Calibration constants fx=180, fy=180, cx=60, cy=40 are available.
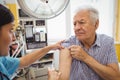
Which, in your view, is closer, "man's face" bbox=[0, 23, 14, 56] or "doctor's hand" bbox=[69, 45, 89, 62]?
"man's face" bbox=[0, 23, 14, 56]

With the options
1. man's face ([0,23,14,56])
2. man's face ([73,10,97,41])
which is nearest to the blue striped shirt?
man's face ([73,10,97,41])

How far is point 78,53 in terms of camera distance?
149 cm

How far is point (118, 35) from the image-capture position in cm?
361

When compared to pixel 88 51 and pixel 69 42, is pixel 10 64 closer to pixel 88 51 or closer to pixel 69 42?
pixel 69 42

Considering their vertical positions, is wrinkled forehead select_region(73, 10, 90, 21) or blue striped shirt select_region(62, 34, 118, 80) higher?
wrinkled forehead select_region(73, 10, 90, 21)

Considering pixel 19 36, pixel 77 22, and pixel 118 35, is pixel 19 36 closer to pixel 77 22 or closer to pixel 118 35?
pixel 77 22

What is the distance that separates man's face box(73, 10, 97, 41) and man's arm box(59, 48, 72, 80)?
0.18 m

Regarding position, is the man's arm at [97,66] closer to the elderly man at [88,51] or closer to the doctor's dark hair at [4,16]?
the elderly man at [88,51]

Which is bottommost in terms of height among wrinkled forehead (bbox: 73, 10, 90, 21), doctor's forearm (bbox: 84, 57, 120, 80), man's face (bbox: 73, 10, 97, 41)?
doctor's forearm (bbox: 84, 57, 120, 80)

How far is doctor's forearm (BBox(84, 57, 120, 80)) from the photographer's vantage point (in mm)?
1438

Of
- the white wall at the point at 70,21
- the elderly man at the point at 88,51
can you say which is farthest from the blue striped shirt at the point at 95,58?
the white wall at the point at 70,21

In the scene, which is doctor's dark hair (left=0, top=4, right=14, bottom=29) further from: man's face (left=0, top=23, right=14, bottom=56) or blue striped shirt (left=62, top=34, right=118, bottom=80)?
blue striped shirt (left=62, top=34, right=118, bottom=80)

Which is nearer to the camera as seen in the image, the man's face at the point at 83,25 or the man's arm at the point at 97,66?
the man's arm at the point at 97,66

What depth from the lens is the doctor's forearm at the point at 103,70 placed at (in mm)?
1438
